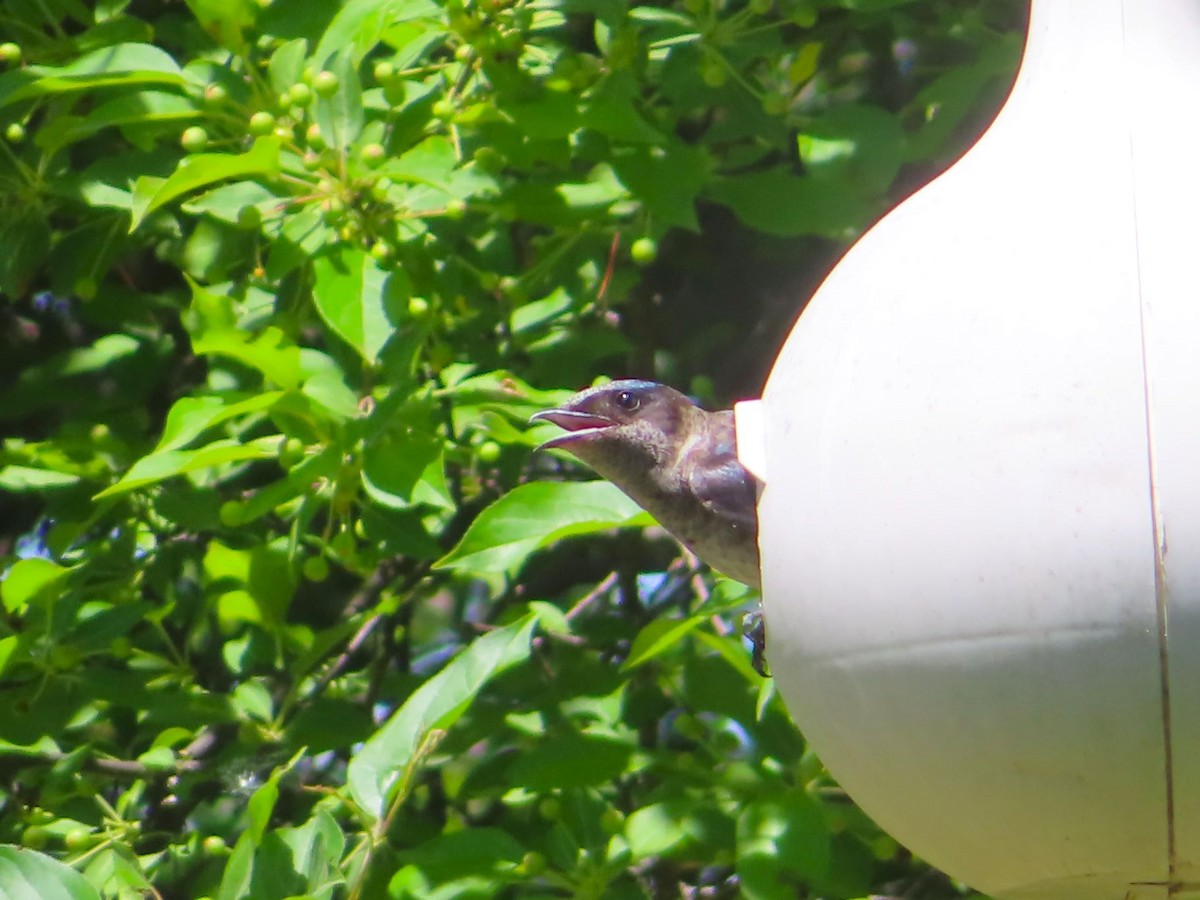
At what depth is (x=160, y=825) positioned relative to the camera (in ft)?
10.7

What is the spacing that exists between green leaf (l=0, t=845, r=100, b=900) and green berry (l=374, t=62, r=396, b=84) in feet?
4.05

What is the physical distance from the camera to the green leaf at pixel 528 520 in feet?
7.60

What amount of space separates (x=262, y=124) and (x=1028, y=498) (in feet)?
5.03

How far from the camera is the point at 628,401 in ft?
8.45

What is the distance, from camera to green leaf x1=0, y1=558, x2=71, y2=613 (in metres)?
2.86

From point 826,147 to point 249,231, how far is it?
0.96 meters

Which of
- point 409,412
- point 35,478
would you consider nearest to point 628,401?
point 409,412

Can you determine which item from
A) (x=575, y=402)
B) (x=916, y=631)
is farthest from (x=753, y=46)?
(x=916, y=631)

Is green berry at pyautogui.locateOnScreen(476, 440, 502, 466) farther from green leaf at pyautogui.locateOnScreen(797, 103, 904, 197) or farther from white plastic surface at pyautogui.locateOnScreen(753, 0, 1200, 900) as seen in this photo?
white plastic surface at pyautogui.locateOnScreen(753, 0, 1200, 900)

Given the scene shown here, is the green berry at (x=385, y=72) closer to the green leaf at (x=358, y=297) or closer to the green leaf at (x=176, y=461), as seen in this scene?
the green leaf at (x=358, y=297)

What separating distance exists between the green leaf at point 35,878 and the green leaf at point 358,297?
0.77 meters

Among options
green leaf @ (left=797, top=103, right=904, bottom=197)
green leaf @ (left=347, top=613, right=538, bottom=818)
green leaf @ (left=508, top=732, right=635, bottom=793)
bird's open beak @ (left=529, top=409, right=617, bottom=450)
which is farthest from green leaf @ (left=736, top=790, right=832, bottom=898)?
green leaf @ (left=797, top=103, right=904, bottom=197)

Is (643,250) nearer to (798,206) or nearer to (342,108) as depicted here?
(798,206)

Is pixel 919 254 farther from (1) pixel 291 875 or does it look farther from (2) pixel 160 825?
(2) pixel 160 825
